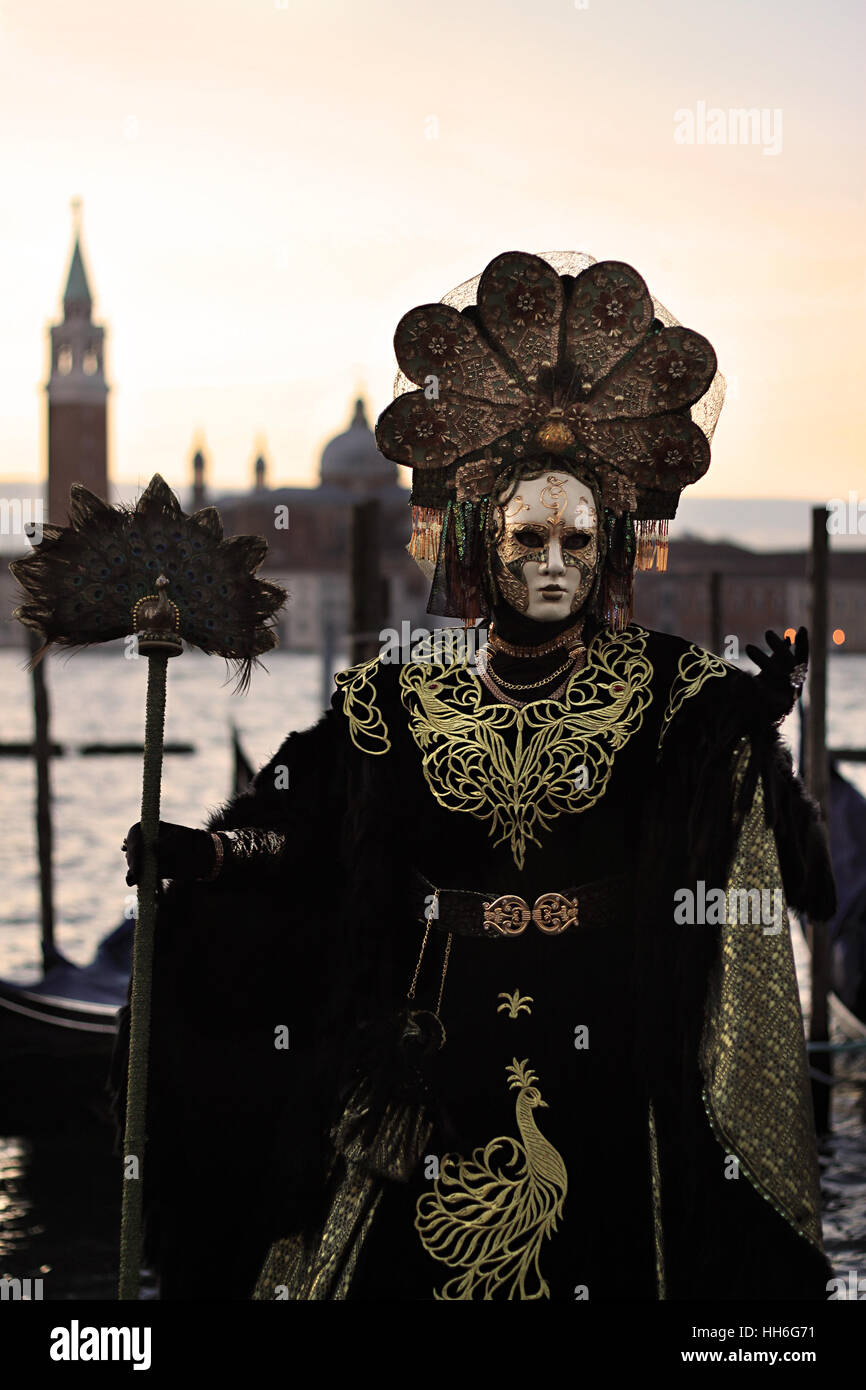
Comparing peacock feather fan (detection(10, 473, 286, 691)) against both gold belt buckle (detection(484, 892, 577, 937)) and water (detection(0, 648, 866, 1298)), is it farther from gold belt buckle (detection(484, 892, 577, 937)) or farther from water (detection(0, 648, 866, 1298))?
gold belt buckle (detection(484, 892, 577, 937))

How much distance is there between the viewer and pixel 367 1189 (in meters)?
2.83

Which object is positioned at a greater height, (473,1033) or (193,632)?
(193,632)

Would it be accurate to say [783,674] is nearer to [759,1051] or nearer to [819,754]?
[759,1051]

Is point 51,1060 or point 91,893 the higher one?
point 51,1060

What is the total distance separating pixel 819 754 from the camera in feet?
24.6

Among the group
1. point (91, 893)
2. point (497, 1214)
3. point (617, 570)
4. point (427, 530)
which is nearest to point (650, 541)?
point (617, 570)

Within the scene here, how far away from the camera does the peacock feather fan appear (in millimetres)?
2977

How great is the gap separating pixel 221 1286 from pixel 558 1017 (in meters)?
0.90

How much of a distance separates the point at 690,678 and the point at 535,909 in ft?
1.57

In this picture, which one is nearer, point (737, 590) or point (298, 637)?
point (737, 590)

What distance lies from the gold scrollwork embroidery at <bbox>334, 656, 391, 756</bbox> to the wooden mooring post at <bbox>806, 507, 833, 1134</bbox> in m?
4.61

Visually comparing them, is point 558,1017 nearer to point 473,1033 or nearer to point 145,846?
point 473,1033

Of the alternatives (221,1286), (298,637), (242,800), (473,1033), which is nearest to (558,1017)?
(473,1033)

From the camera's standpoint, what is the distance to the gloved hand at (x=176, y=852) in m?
2.84
